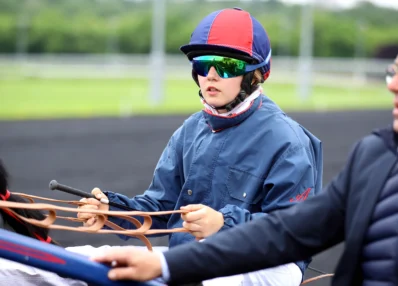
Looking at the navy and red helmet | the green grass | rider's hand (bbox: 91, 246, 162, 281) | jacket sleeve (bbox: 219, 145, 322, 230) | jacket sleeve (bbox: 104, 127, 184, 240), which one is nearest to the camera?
rider's hand (bbox: 91, 246, 162, 281)

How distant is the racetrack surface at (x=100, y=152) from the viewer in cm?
1055

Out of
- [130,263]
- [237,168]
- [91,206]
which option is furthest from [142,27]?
[130,263]

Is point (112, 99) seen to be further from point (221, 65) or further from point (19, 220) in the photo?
point (19, 220)

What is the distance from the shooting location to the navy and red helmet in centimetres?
351

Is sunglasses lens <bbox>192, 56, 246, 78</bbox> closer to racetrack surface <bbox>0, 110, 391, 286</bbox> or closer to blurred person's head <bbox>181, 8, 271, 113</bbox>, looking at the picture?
blurred person's head <bbox>181, 8, 271, 113</bbox>

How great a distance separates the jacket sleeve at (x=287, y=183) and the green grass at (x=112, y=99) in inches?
734

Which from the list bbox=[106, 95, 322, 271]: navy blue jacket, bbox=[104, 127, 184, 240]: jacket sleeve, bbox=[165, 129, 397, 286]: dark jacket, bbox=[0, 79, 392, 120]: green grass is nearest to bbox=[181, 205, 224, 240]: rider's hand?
bbox=[106, 95, 322, 271]: navy blue jacket

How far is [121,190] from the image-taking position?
10648mm

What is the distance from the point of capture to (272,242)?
2.21 meters

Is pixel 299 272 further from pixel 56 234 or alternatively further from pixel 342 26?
pixel 342 26

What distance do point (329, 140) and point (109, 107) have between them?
1047 centimetres

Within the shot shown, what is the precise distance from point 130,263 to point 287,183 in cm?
126

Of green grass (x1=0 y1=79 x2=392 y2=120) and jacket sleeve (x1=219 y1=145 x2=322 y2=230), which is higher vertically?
jacket sleeve (x1=219 y1=145 x2=322 y2=230)

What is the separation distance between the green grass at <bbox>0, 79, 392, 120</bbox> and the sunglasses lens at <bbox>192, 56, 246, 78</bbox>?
18.3 metres
